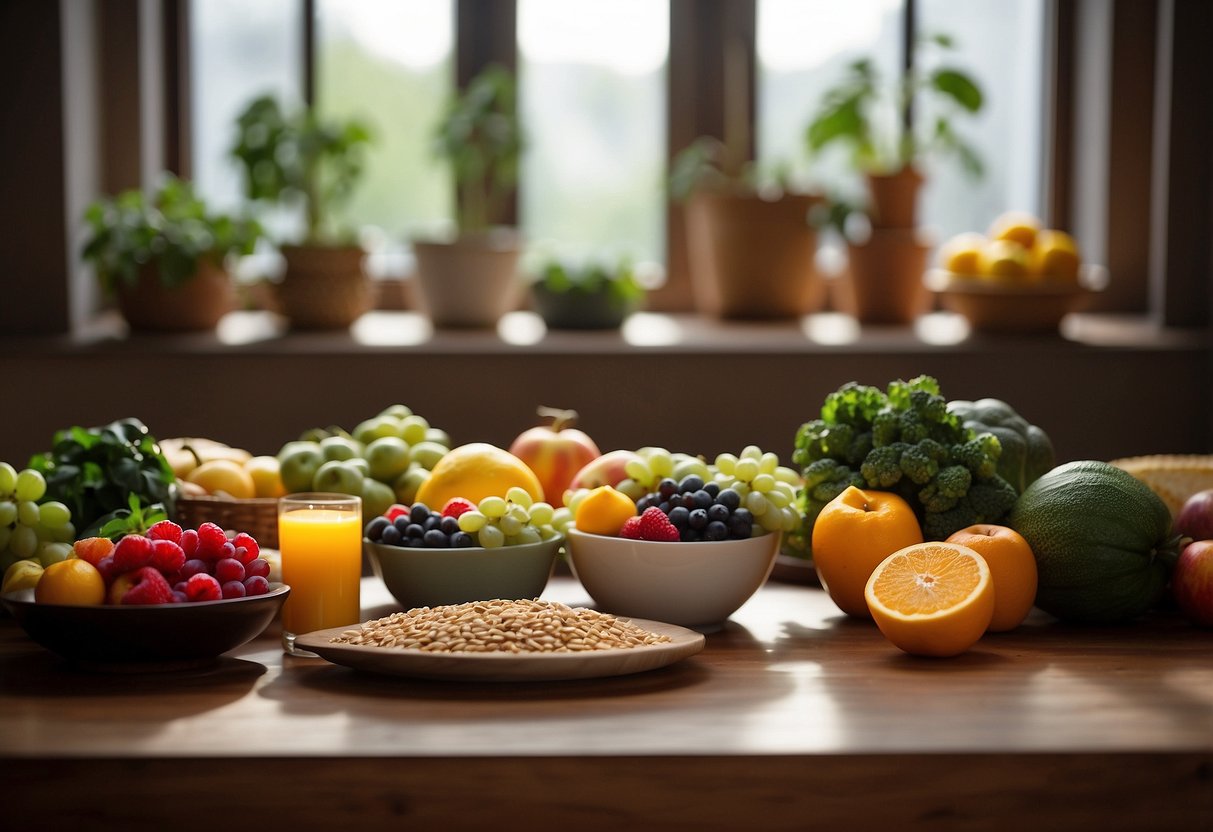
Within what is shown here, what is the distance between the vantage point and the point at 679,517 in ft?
4.64

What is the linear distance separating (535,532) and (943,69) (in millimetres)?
2465

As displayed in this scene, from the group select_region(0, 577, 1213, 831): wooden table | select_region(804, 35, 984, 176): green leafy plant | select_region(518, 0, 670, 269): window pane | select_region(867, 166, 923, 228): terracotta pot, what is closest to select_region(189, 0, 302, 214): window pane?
select_region(518, 0, 670, 269): window pane

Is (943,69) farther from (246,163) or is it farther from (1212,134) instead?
(246,163)

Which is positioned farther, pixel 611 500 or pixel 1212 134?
pixel 1212 134

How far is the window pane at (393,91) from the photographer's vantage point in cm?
381

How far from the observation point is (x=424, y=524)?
144cm

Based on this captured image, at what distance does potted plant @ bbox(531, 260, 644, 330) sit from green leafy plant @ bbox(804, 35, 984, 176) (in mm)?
598

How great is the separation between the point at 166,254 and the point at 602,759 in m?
2.45

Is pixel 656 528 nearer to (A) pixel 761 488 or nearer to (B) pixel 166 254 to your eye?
(A) pixel 761 488

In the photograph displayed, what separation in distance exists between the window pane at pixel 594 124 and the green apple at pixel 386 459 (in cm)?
213

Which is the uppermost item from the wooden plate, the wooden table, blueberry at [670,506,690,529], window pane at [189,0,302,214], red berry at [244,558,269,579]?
window pane at [189,0,302,214]

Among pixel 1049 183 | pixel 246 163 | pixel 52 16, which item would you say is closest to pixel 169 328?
pixel 246 163

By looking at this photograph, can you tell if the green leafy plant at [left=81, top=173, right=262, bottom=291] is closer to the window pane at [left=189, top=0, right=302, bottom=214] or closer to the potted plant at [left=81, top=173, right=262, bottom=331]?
the potted plant at [left=81, top=173, right=262, bottom=331]

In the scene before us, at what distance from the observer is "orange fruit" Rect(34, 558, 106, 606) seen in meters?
1.22
